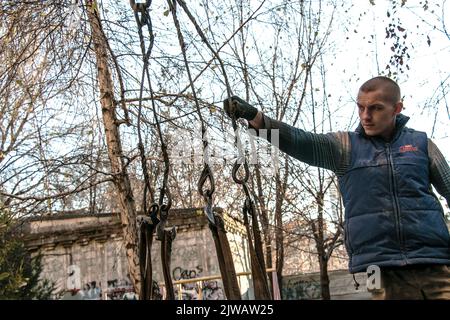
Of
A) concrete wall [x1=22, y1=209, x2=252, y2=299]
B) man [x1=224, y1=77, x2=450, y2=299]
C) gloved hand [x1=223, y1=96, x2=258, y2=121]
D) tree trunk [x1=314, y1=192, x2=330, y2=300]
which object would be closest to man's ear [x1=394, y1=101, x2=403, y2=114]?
man [x1=224, y1=77, x2=450, y2=299]

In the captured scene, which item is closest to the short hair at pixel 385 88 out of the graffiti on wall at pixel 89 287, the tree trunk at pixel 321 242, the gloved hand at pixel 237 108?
the gloved hand at pixel 237 108

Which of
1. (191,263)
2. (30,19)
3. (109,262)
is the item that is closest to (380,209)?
(30,19)

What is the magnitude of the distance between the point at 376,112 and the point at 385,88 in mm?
98

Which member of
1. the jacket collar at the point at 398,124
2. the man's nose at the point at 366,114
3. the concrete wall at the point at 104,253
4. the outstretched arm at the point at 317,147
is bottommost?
the outstretched arm at the point at 317,147

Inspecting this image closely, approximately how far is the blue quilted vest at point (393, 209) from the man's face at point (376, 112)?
0.20 feet

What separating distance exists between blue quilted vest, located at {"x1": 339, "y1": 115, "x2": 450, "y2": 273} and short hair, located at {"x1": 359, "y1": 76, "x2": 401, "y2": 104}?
0.51 ft

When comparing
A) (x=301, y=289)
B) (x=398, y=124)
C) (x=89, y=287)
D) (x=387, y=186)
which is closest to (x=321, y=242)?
(x=89, y=287)

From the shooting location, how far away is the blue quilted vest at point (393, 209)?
2.01 meters

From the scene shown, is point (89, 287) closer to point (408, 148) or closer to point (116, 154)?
point (116, 154)

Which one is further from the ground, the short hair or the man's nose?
the short hair

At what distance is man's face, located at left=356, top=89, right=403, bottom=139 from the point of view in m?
2.18

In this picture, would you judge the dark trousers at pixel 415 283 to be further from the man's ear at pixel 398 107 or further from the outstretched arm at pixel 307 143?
the man's ear at pixel 398 107

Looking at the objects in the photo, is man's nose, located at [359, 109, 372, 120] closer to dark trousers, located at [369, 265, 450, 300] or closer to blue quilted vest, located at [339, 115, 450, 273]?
blue quilted vest, located at [339, 115, 450, 273]

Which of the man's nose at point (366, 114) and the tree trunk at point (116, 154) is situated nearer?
the man's nose at point (366, 114)
